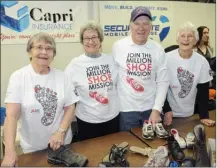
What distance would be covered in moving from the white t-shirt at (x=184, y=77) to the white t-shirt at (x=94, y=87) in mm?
488

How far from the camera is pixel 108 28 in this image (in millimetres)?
3432

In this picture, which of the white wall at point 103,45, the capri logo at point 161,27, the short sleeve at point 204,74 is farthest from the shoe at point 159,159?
the capri logo at point 161,27

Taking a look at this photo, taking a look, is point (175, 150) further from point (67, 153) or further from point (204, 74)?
point (204, 74)

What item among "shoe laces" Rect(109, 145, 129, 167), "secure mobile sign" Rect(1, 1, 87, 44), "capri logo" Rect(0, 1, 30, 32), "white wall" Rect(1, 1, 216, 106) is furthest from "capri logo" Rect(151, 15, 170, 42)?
"shoe laces" Rect(109, 145, 129, 167)

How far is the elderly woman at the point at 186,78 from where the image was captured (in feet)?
6.43

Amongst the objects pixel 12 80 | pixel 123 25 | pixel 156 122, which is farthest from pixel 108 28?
pixel 12 80

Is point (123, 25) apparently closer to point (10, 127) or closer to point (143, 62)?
point (143, 62)

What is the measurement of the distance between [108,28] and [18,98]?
2218 mm

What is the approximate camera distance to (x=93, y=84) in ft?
5.75

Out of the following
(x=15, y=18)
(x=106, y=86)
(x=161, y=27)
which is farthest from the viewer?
(x=161, y=27)

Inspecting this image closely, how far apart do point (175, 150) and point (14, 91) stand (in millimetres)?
961

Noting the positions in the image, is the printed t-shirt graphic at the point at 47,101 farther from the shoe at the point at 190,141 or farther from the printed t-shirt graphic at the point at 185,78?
the printed t-shirt graphic at the point at 185,78

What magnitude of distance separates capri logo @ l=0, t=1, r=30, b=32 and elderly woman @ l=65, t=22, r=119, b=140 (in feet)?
4.84

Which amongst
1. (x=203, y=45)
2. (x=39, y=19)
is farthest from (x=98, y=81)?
(x=203, y=45)
